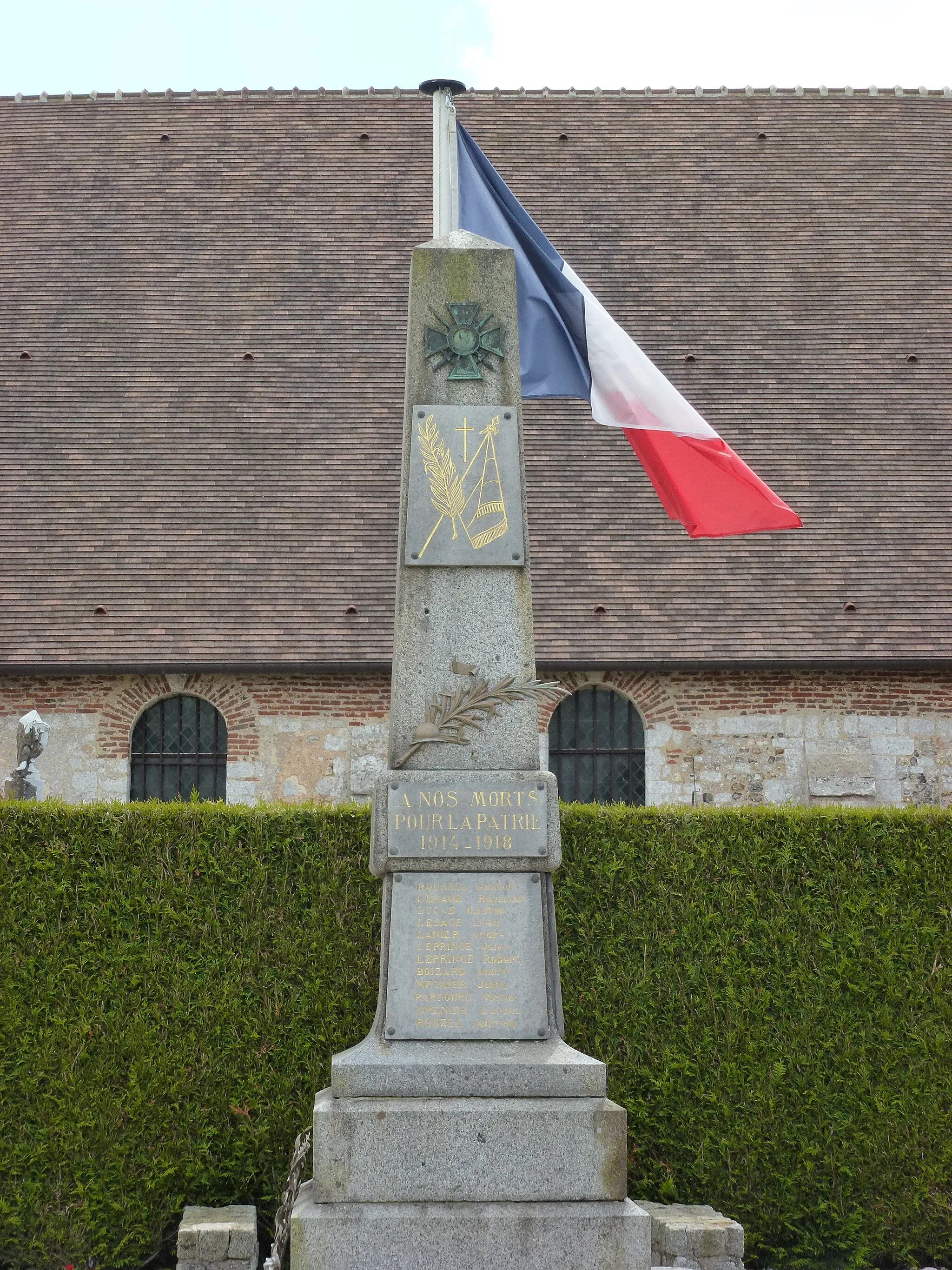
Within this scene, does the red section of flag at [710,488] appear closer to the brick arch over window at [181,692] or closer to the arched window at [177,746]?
the brick arch over window at [181,692]

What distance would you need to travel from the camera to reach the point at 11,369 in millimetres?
13859

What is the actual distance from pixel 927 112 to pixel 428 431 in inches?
516

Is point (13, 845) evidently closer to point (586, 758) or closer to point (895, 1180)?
point (895, 1180)

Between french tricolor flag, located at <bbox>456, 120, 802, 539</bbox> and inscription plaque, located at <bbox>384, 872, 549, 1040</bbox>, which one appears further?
french tricolor flag, located at <bbox>456, 120, 802, 539</bbox>

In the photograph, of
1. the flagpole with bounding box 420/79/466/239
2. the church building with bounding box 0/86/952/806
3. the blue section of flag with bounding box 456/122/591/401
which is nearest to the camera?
the flagpole with bounding box 420/79/466/239

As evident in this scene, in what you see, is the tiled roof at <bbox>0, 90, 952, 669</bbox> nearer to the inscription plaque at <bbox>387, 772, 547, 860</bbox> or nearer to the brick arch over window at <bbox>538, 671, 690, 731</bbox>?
the brick arch over window at <bbox>538, 671, 690, 731</bbox>

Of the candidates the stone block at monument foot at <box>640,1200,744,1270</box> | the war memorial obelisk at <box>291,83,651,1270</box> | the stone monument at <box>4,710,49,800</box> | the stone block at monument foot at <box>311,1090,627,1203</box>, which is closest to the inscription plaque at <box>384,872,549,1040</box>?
the war memorial obelisk at <box>291,83,651,1270</box>

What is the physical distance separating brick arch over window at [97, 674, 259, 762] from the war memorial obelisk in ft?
22.7

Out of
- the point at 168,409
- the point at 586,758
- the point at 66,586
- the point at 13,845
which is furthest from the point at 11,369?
the point at 13,845

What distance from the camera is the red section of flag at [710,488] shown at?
6863 mm

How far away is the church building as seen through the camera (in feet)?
39.7

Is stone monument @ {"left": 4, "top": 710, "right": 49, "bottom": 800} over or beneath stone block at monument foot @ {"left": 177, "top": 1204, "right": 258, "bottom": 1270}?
over

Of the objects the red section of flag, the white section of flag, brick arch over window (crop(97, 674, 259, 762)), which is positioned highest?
the white section of flag

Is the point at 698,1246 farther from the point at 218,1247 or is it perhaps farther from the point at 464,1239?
the point at 218,1247
